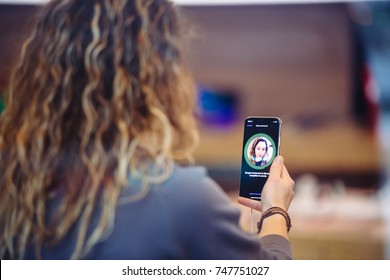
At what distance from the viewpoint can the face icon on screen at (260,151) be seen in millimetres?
1279

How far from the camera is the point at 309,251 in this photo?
4.60ft

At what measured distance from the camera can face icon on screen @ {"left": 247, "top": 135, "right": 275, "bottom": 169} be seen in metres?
1.28

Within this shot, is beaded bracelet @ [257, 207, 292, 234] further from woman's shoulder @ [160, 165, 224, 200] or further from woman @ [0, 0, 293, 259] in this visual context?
woman's shoulder @ [160, 165, 224, 200]

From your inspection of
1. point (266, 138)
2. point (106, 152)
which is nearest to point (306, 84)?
point (266, 138)

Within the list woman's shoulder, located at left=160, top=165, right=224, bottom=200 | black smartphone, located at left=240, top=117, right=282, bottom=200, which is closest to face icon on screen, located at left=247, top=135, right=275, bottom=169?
black smartphone, located at left=240, top=117, right=282, bottom=200

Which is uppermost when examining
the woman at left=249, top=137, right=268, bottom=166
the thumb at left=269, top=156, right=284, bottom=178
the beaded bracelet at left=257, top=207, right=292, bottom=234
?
the woman at left=249, top=137, right=268, bottom=166

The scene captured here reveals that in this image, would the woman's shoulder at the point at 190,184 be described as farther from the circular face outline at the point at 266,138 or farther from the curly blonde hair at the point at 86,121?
the circular face outline at the point at 266,138

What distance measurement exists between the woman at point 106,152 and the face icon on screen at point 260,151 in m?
0.03

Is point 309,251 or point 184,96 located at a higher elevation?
point 184,96

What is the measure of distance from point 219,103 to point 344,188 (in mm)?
412

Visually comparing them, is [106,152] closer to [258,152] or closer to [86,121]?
[86,121]

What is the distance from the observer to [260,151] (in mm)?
1289
